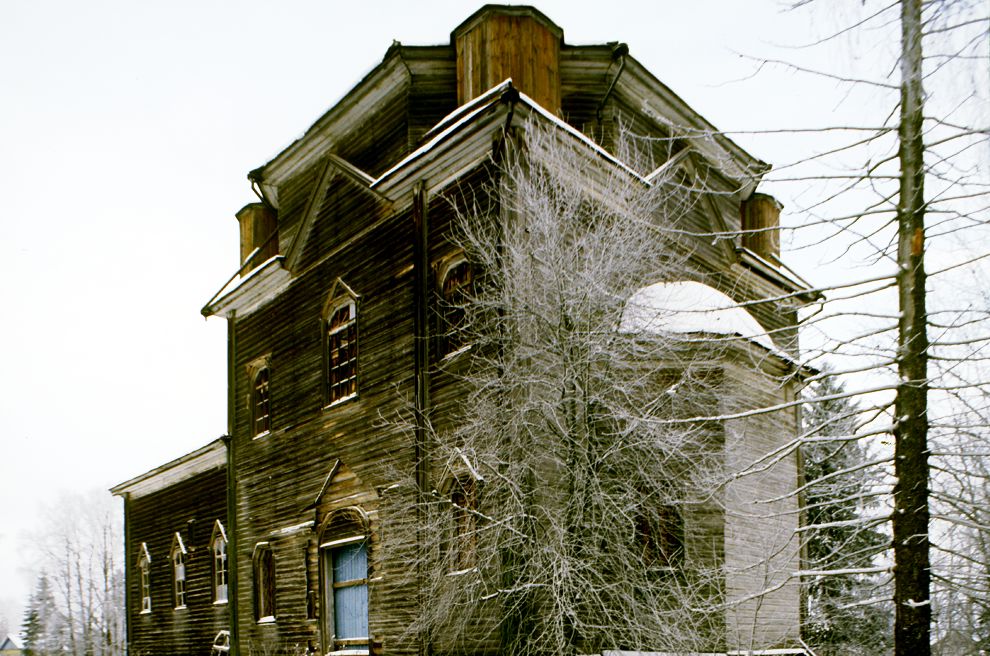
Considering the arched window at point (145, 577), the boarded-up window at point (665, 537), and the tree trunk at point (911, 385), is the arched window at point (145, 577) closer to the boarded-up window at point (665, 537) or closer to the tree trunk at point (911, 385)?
the boarded-up window at point (665, 537)

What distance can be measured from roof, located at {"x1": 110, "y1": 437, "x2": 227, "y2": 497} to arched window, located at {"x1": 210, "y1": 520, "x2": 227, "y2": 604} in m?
1.61

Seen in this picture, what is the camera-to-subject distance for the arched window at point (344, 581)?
53.0 ft

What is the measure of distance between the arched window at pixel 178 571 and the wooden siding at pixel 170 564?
6.3 inches

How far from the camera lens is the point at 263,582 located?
779 inches

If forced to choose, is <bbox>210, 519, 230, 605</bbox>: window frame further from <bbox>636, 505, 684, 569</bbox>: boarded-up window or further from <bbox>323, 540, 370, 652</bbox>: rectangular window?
<bbox>636, 505, 684, 569</bbox>: boarded-up window

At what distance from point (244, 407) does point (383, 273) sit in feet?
22.5

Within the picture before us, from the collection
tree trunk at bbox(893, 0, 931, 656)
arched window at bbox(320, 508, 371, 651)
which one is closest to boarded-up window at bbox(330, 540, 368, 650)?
arched window at bbox(320, 508, 371, 651)

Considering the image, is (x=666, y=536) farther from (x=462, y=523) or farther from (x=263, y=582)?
(x=263, y=582)

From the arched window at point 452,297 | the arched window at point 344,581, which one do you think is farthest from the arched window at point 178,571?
the arched window at point 452,297

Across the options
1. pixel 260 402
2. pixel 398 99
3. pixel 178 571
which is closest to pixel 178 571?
pixel 178 571

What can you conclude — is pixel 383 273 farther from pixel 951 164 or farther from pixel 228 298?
pixel 951 164

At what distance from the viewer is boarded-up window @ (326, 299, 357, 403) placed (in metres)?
17.4

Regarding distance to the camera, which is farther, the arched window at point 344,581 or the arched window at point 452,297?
the arched window at point 344,581

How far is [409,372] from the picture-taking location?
1523cm
